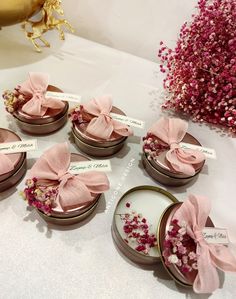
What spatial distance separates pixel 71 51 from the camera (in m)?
1.59

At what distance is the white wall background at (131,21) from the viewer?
4.75 feet

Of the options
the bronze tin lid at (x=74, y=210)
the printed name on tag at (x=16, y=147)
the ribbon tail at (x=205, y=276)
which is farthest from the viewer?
the printed name on tag at (x=16, y=147)

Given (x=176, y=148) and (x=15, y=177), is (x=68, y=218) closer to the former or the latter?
(x=15, y=177)

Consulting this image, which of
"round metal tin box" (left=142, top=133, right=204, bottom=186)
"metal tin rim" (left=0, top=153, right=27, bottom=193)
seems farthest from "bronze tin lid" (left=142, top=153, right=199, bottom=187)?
"metal tin rim" (left=0, top=153, right=27, bottom=193)

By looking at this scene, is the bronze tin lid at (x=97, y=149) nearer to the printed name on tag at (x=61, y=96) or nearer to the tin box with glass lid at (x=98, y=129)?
the tin box with glass lid at (x=98, y=129)

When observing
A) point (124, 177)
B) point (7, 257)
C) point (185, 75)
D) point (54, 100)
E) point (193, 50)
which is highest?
point (193, 50)

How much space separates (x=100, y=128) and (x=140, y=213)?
0.33 metres

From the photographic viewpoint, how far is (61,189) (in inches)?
34.2

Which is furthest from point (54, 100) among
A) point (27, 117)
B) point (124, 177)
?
point (124, 177)

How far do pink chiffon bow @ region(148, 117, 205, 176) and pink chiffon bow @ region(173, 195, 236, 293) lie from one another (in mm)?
186

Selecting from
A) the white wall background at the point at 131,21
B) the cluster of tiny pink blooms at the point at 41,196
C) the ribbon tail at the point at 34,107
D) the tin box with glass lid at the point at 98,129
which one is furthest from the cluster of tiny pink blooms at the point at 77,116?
the white wall background at the point at 131,21

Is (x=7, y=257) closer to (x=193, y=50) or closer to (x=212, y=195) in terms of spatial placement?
(x=212, y=195)

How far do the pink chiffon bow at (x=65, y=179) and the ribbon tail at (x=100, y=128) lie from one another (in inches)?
6.3

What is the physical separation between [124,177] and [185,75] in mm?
516
